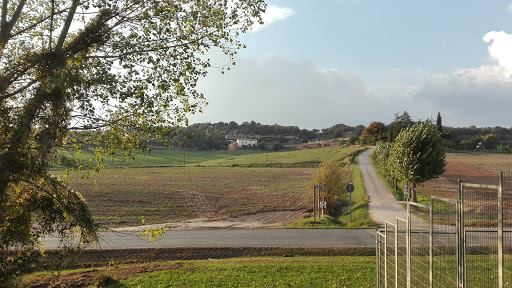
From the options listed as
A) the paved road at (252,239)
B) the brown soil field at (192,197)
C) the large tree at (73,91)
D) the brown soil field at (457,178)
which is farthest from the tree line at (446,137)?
the large tree at (73,91)

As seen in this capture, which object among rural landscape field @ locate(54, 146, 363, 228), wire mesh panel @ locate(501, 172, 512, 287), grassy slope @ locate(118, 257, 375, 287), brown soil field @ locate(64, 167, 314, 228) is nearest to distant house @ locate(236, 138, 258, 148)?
rural landscape field @ locate(54, 146, 363, 228)

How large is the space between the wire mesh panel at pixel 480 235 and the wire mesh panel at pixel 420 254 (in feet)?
3.75

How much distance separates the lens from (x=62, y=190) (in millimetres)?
7906

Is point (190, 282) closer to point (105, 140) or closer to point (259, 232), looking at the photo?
point (105, 140)

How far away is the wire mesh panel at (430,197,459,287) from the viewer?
5625 millimetres

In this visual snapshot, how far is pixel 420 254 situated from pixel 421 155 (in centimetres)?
2459

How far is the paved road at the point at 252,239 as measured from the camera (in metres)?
18.5

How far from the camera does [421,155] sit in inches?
1156

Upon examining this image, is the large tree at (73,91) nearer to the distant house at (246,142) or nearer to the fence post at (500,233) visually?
the fence post at (500,233)

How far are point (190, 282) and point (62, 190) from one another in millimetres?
4947

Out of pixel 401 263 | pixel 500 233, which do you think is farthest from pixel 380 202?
pixel 500 233

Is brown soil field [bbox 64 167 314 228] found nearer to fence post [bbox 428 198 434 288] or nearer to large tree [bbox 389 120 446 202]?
large tree [bbox 389 120 446 202]

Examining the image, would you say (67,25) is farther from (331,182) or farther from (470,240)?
(331,182)

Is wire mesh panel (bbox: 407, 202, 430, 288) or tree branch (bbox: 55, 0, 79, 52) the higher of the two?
tree branch (bbox: 55, 0, 79, 52)
